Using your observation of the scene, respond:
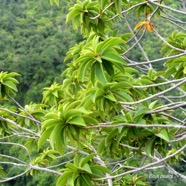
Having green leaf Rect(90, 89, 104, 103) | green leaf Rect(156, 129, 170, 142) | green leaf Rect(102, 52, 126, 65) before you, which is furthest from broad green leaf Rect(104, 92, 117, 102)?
green leaf Rect(156, 129, 170, 142)

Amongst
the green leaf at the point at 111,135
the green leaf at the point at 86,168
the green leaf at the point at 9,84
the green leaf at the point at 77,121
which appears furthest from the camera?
the green leaf at the point at 9,84

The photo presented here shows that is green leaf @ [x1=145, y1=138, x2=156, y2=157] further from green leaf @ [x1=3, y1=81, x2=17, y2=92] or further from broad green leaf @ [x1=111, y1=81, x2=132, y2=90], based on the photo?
green leaf @ [x1=3, y1=81, x2=17, y2=92]

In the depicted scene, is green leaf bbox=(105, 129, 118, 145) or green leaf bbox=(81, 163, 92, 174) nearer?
green leaf bbox=(81, 163, 92, 174)

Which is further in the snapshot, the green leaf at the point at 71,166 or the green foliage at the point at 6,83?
the green foliage at the point at 6,83

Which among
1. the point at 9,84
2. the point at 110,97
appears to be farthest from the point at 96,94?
the point at 9,84

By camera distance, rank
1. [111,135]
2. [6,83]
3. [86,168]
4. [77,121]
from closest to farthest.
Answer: [77,121] < [86,168] < [111,135] < [6,83]

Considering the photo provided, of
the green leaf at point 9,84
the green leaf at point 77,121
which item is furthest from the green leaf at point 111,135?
the green leaf at point 9,84

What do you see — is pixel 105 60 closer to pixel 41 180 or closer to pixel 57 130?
pixel 57 130

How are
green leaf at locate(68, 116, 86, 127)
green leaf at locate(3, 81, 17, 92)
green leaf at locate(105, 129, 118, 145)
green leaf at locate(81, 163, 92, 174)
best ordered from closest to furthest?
green leaf at locate(68, 116, 86, 127)
green leaf at locate(81, 163, 92, 174)
green leaf at locate(105, 129, 118, 145)
green leaf at locate(3, 81, 17, 92)

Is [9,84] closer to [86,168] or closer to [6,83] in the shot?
[6,83]

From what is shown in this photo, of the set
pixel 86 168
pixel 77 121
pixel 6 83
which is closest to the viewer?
pixel 77 121

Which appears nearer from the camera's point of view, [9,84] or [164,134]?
[164,134]

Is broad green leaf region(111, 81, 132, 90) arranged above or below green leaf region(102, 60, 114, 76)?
below

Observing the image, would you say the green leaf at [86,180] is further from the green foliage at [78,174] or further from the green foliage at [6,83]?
the green foliage at [6,83]
